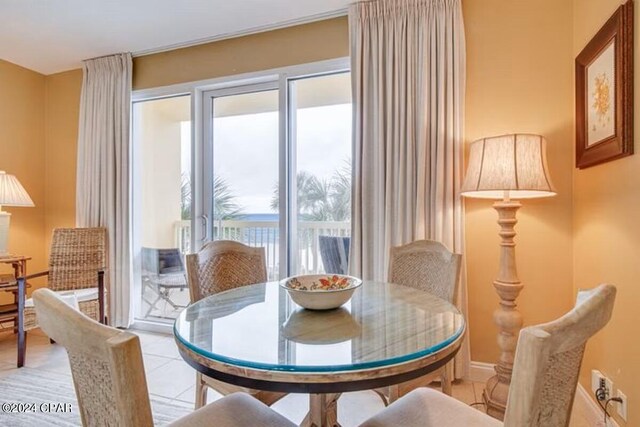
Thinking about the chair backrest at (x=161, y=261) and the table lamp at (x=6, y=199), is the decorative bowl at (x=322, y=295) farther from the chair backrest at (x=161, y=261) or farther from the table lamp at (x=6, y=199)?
the table lamp at (x=6, y=199)

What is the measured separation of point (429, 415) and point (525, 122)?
197 cm

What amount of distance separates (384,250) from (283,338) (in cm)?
160

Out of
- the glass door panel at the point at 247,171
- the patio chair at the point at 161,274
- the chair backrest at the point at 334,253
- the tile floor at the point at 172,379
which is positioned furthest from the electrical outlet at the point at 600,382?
the patio chair at the point at 161,274

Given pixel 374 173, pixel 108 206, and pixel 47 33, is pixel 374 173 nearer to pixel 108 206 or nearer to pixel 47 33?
pixel 108 206

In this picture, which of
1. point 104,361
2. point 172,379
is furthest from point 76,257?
point 104,361

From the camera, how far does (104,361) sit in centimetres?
72

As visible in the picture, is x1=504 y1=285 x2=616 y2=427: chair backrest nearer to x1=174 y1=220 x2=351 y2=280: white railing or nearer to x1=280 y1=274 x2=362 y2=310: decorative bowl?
x1=280 y1=274 x2=362 y2=310: decorative bowl

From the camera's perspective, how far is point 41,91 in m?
3.92

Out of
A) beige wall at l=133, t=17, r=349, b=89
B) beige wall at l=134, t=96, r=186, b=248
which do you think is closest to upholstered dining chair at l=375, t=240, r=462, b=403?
beige wall at l=133, t=17, r=349, b=89

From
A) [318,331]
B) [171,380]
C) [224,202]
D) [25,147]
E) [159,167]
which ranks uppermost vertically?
[25,147]

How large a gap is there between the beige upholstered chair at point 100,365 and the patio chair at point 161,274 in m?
2.79

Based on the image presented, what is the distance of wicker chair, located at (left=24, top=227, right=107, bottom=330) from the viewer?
10.3 feet

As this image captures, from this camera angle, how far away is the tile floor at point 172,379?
2.10 meters

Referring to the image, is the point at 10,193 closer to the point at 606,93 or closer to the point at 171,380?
the point at 171,380
